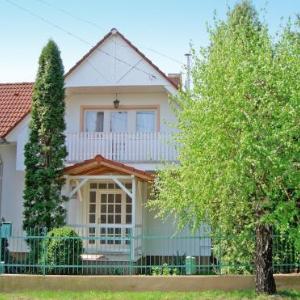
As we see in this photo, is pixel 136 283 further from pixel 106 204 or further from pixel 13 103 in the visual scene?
A: pixel 13 103

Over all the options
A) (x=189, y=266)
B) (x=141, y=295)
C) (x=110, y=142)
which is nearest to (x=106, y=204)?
(x=110, y=142)

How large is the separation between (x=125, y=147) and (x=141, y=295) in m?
7.14

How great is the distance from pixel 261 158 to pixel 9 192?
38.2ft

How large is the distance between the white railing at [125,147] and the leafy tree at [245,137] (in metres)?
6.18

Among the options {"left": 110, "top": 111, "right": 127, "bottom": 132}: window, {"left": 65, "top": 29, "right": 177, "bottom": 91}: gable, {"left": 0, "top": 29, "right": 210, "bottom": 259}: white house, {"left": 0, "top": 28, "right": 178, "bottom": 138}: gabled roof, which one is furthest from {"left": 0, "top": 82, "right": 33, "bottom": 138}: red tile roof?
{"left": 110, "top": 111, "right": 127, "bottom": 132}: window

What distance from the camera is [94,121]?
19281mm

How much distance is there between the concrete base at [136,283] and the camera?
11883mm

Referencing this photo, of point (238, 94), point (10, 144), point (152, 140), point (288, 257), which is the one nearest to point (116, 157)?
point (152, 140)

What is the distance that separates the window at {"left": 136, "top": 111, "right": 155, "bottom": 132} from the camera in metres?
19.0

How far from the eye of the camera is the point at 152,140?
58.2 ft

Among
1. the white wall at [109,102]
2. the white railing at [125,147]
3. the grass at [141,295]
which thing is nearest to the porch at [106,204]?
the white railing at [125,147]

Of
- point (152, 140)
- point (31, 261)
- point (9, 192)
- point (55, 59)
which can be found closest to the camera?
point (31, 261)

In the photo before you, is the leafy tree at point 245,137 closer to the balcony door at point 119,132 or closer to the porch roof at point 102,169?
the porch roof at point 102,169

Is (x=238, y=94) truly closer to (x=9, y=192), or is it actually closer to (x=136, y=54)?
(x=136, y=54)
